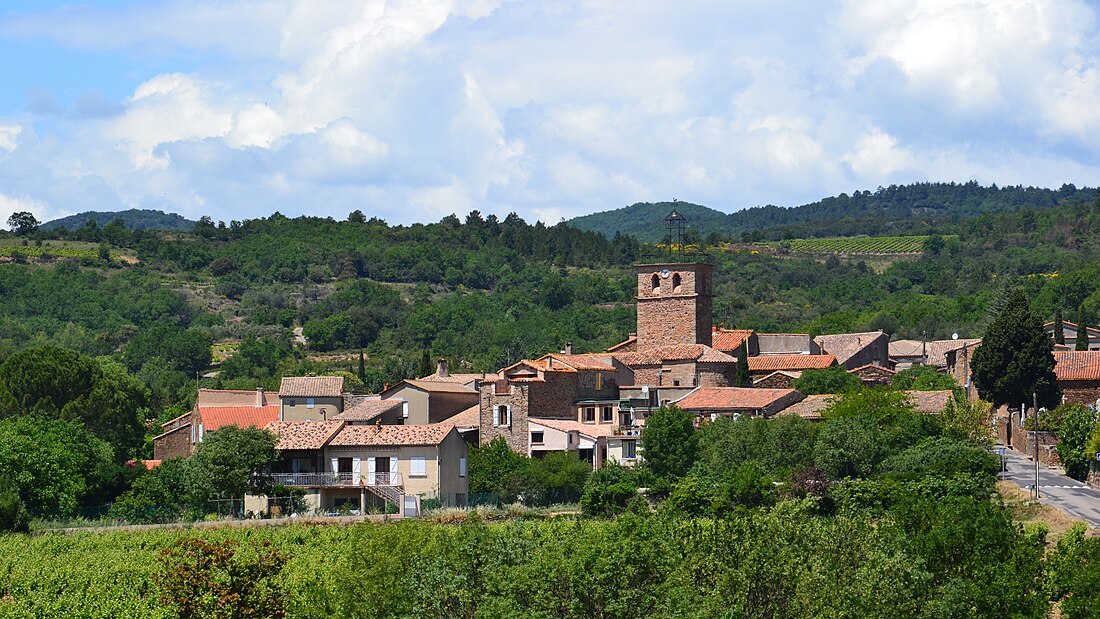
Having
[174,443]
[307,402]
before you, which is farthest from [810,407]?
[174,443]

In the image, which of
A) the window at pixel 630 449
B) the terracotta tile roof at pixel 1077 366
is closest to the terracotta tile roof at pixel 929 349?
the terracotta tile roof at pixel 1077 366

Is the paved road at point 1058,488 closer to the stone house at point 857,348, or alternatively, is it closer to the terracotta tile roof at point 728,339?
the terracotta tile roof at point 728,339

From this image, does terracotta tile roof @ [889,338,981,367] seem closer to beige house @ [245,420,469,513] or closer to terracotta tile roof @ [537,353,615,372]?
terracotta tile roof @ [537,353,615,372]

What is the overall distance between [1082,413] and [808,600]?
3117 cm

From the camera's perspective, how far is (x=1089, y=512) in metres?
55.2

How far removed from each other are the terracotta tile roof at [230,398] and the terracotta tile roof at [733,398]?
23.8 metres

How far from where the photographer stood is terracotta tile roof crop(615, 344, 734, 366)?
83.9 meters

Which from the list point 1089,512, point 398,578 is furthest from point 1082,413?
point 398,578

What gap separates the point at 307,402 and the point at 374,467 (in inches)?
541

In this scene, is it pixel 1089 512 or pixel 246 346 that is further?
pixel 246 346

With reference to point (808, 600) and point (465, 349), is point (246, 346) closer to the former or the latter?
point (465, 349)

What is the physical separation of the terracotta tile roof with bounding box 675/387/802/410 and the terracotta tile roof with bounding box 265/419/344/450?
16.8 m

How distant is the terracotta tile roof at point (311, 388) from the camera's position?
3191 inches

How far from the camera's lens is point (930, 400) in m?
75.8
